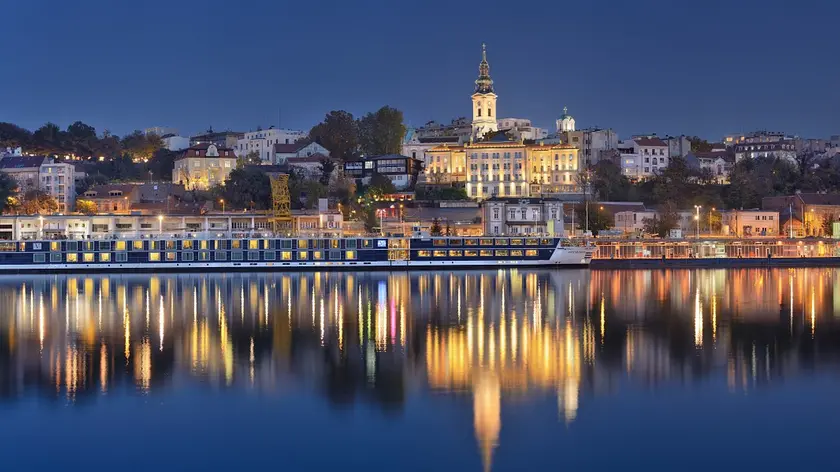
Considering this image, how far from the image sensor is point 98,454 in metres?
13.0

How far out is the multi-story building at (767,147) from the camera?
272 ft

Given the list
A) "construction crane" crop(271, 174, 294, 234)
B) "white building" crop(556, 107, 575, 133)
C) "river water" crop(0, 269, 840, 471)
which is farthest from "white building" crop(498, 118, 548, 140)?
"river water" crop(0, 269, 840, 471)

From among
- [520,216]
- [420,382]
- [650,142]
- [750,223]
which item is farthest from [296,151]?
[420,382]

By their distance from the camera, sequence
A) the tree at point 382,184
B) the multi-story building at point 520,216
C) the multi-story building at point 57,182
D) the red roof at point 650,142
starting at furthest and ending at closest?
the red roof at point 650,142 → the tree at point 382,184 → the multi-story building at point 57,182 → the multi-story building at point 520,216

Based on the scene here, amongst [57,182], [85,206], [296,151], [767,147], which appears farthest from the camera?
[767,147]

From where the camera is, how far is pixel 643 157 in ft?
221

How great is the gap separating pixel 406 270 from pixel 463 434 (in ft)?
90.9

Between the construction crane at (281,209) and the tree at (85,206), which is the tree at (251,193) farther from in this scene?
the tree at (85,206)

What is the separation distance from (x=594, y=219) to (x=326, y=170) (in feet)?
64.9

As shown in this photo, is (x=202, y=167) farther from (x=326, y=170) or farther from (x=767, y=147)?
(x=767, y=147)

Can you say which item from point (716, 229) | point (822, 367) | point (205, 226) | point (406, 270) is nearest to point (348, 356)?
point (822, 367)

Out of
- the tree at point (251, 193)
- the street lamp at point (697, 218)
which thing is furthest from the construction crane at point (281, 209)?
the street lamp at point (697, 218)

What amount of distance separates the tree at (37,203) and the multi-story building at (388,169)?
18.3 meters

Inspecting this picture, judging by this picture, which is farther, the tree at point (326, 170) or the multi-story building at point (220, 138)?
the multi-story building at point (220, 138)
